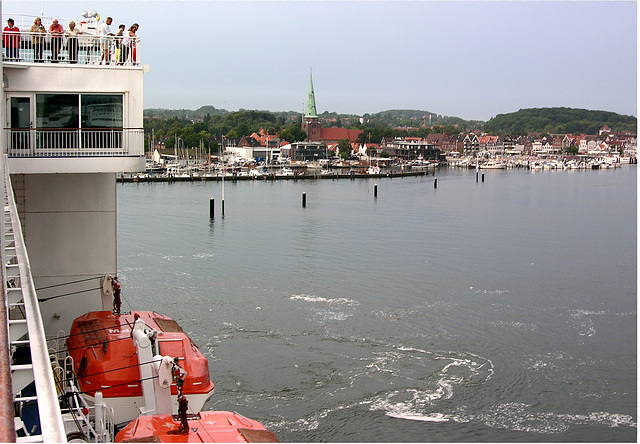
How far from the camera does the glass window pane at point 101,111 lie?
12428 millimetres

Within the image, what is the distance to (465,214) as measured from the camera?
55281 mm

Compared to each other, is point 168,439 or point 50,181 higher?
point 50,181

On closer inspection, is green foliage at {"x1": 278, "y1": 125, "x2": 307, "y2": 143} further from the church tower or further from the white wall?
the white wall

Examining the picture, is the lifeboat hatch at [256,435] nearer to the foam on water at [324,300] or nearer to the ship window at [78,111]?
the ship window at [78,111]

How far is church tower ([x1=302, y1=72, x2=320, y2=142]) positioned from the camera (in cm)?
18812

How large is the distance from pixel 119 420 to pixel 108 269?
10.5 ft

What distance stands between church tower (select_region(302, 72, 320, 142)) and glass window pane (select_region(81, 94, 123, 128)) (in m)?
174

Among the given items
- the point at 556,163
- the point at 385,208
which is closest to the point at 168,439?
the point at 385,208

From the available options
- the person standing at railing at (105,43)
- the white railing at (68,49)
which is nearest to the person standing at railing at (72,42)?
the white railing at (68,49)

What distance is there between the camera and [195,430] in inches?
372

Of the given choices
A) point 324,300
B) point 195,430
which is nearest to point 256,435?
point 195,430

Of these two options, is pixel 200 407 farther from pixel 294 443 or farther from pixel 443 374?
pixel 443 374

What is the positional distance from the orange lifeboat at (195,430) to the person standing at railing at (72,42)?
258 inches

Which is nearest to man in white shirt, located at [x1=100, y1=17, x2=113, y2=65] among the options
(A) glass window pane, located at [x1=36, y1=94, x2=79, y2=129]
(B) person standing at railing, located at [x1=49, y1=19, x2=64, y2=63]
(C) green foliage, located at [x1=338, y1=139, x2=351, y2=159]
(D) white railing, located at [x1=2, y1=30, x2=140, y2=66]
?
(D) white railing, located at [x1=2, y1=30, x2=140, y2=66]
